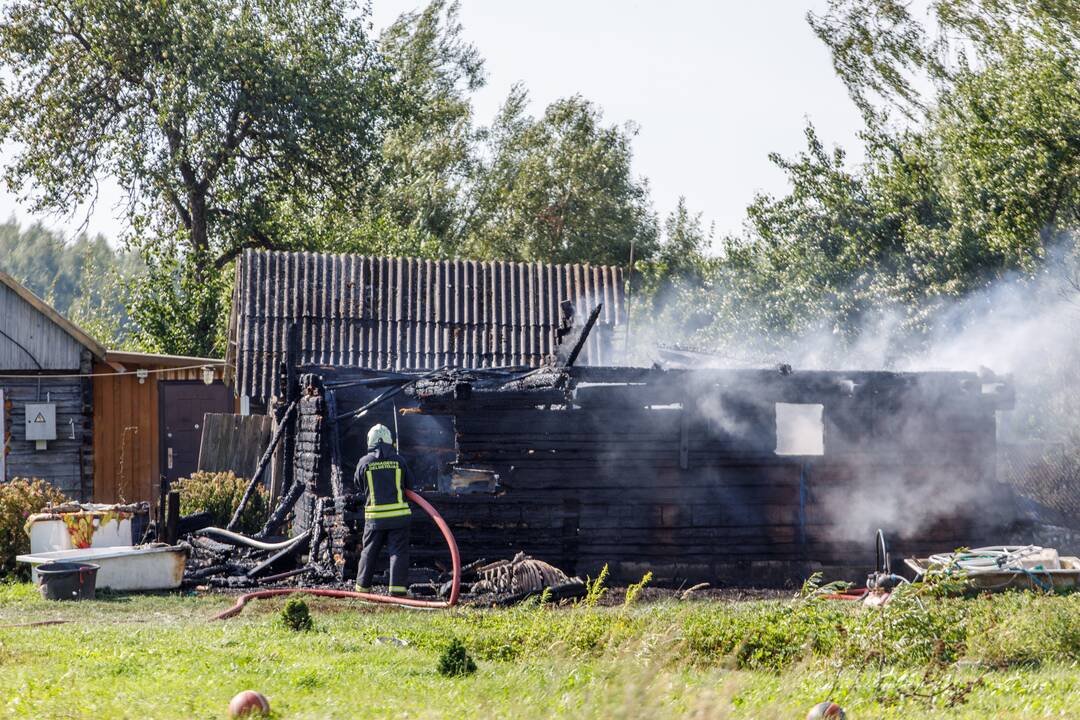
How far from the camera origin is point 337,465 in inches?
669

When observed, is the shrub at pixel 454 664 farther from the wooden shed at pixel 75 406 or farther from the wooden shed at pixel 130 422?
the wooden shed at pixel 130 422

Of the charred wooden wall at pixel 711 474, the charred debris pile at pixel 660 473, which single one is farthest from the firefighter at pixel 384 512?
A: the charred wooden wall at pixel 711 474

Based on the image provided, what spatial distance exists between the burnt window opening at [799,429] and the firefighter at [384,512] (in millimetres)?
13608

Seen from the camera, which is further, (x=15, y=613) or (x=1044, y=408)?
(x=1044, y=408)

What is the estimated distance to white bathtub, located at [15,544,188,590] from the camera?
15305 mm

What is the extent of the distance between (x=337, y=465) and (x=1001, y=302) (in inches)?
623

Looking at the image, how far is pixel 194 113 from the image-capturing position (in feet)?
112

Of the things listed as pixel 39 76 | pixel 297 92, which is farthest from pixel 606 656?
pixel 39 76

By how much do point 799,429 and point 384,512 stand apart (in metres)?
16.4

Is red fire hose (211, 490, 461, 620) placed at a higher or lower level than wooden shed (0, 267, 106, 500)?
lower

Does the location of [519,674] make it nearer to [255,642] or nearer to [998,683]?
[255,642]

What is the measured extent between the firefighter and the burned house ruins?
1037 mm

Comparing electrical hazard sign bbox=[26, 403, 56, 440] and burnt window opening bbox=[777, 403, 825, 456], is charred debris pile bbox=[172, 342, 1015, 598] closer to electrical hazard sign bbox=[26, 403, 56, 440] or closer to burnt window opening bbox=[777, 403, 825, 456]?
electrical hazard sign bbox=[26, 403, 56, 440]

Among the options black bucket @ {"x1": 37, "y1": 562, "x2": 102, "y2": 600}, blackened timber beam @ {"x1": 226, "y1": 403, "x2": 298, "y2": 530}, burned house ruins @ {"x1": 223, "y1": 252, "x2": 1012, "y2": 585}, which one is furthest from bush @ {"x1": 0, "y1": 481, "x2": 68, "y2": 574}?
burned house ruins @ {"x1": 223, "y1": 252, "x2": 1012, "y2": 585}
